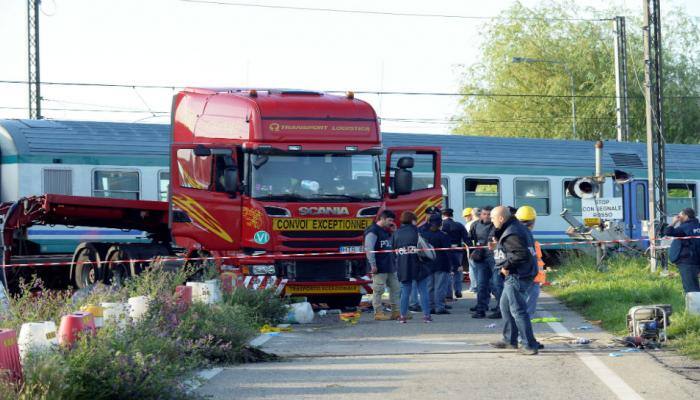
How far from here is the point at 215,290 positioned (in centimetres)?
1545

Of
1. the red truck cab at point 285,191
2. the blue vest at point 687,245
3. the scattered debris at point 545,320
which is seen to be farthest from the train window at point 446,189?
the scattered debris at point 545,320

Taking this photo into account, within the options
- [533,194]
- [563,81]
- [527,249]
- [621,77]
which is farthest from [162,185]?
[563,81]

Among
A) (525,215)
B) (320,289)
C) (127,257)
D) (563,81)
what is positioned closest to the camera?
(525,215)

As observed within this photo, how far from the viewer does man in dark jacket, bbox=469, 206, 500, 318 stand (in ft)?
58.6

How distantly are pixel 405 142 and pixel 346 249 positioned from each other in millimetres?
11677

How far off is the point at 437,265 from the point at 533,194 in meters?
12.9

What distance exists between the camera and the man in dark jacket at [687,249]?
671 inches

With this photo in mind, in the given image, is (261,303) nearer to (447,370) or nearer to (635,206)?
(447,370)

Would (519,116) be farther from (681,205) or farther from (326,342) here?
(326,342)

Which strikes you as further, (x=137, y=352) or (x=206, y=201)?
(x=206, y=201)

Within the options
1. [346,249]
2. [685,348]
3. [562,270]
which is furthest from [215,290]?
[562,270]

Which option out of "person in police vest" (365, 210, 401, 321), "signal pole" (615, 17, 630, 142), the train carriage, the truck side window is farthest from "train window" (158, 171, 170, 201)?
"signal pole" (615, 17, 630, 142)

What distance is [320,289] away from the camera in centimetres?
1805

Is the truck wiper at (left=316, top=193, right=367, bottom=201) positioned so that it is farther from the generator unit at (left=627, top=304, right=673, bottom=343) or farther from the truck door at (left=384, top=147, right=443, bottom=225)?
the generator unit at (left=627, top=304, right=673, bottom=343)
